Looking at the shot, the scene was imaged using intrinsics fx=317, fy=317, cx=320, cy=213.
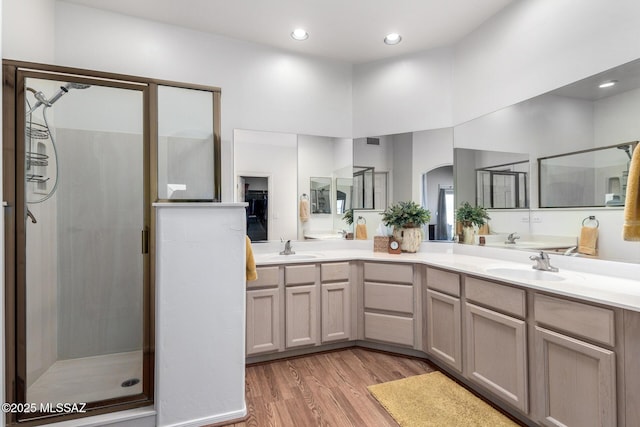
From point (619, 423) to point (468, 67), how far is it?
266 cm

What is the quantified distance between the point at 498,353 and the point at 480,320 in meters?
0.21

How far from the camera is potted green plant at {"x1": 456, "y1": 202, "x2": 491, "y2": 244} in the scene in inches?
108

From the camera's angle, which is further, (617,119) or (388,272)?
(388,272)

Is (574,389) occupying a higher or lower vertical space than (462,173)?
lower

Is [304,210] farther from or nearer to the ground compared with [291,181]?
nearer to the ground

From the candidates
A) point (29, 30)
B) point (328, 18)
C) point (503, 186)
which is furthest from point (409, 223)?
point (29, 30)

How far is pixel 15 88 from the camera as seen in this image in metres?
1.67

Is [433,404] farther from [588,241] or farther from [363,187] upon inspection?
[363,187]

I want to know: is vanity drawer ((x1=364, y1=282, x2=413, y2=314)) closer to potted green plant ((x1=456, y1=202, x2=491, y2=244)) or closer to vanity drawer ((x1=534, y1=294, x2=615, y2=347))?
potted green plant ((x1=456, y1=202, x2=491, y2=244))

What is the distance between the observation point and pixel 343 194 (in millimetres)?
3312

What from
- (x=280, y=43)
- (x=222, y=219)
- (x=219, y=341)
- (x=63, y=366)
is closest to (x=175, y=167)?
(x=222, y=219)

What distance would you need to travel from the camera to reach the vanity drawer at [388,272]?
2.63 m

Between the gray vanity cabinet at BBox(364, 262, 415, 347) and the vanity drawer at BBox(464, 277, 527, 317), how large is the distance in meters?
0.57

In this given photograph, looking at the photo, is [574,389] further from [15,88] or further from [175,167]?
[15,88]
